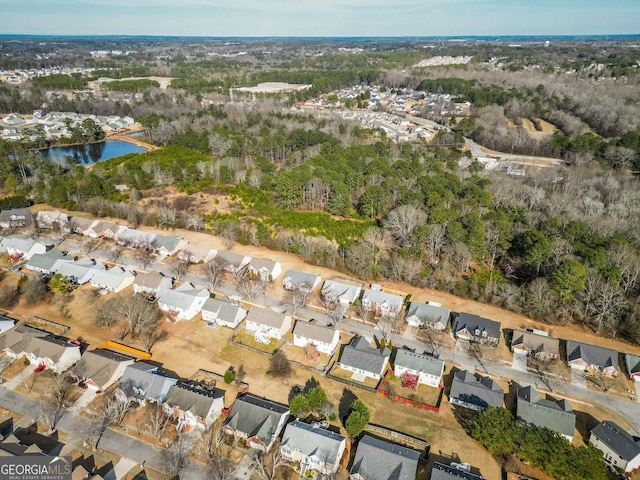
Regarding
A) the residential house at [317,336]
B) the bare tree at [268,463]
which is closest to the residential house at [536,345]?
the residential house at [317,336]

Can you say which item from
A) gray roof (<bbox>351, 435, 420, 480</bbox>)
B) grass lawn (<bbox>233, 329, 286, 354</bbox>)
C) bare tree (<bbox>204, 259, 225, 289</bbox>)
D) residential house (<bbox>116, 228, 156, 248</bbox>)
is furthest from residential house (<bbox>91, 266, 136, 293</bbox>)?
gray roof (<bbox>351, 435, 420, 480</bbox>)

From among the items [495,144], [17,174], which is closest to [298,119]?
[495,144]

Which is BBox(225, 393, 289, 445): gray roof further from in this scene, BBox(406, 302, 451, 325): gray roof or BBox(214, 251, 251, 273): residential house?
BBox(214, 251, 251, 273): residential house

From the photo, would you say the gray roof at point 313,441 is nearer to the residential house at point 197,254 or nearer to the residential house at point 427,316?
the residential house at point 427,316

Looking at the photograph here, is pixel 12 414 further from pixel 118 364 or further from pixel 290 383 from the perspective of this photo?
pixel 290 383

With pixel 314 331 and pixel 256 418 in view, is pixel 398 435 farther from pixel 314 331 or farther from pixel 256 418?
pixel 314 331

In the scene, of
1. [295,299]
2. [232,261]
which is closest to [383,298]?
[295,299]
